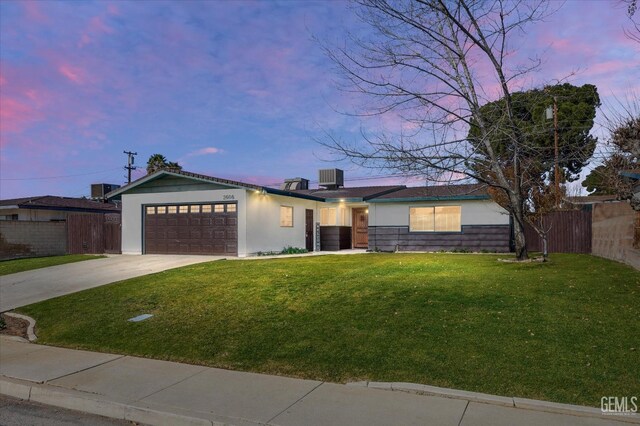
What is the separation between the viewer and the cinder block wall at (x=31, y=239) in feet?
74.4

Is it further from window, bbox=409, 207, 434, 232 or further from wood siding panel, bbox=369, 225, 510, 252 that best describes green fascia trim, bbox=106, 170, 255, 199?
window, bbox=409, 207, 434, 232

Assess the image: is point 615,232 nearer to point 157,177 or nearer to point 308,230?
point 308,230

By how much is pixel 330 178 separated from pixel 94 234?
13.6 metres

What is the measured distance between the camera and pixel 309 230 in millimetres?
24094

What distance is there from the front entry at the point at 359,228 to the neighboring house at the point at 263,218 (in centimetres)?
213

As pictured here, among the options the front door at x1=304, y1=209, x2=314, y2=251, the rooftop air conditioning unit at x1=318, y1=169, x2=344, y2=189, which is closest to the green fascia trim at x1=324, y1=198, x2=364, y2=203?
the front door at x1=304, y1=209, x2=314, y2=251

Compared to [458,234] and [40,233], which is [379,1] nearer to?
[458,234]

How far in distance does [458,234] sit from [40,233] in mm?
21034

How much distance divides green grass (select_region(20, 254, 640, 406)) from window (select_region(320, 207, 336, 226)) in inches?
521

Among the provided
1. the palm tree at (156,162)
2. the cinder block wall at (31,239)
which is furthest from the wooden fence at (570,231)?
the palm tree at (156,162)

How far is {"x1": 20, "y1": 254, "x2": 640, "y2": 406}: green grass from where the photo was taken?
18.1 feet

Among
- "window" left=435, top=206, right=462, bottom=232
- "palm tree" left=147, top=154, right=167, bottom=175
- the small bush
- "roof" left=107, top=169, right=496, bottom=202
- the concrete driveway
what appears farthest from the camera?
"palm tree" left=147, top=154, right=167, bottom=175

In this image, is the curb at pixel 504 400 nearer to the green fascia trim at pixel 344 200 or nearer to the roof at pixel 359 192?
the roof at pixel 359 192

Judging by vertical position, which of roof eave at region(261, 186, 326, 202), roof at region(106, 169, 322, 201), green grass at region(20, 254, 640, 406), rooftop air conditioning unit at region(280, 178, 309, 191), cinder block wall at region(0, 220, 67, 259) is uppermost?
rooftop air conditioning unit at region(280, 178, 309, 191)
